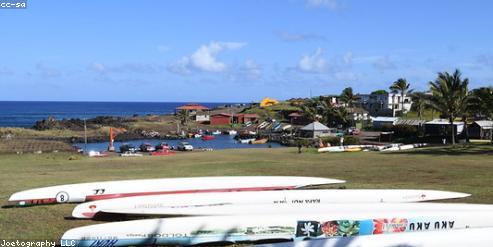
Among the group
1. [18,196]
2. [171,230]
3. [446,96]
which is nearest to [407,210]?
[171,230]

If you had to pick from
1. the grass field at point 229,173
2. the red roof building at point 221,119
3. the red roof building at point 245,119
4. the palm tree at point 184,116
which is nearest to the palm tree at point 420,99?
the grass field at point 229,173

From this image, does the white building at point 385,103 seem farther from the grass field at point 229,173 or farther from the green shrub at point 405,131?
the grass field at point 229,173

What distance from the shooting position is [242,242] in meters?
10.1

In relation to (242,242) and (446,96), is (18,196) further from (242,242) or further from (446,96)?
(446,96)

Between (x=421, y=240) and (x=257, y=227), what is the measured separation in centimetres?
328

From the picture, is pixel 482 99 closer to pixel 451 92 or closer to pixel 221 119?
pixel 451 92

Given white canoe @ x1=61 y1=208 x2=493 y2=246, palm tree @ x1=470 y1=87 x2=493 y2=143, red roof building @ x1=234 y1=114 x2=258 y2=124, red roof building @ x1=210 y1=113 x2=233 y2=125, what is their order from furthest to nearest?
red roof building @ x1=234 y1=114 x2=258 y2=124
red roof building @ x1=210 y1=113 x2=233 y2=125
palm tree @ x1=470 y1=87 x2=493 y2=143
white canoe @ x1=61 y1=208 x2=493 y2=246

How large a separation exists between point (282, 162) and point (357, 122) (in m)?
68.2

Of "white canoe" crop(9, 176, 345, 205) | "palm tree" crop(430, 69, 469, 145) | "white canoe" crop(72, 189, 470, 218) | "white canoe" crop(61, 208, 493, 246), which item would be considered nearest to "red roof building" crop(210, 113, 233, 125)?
"palm tree" crop(430, 69, 469, 145)

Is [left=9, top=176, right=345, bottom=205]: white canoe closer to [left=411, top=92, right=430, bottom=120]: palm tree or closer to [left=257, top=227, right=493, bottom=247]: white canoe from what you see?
[left=257, top=227, right=493, bottom=247]: white canoe

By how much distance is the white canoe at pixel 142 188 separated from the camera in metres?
14.5

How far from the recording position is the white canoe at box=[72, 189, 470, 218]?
12.5 meters

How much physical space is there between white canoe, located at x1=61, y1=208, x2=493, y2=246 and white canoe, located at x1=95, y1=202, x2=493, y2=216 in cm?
43

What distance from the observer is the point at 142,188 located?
15.0 metres
